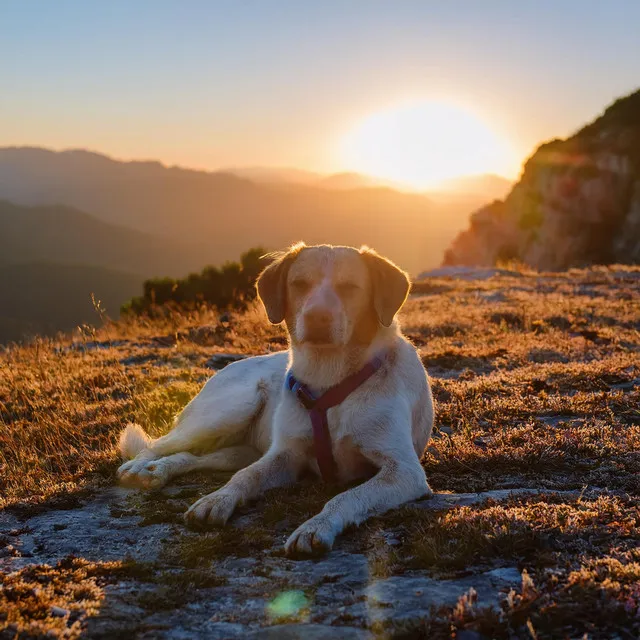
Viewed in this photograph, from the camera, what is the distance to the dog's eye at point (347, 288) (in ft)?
14.1

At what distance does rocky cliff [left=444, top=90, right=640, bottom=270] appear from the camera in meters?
40.9

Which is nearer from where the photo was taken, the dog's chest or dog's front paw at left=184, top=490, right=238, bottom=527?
dog's front paw at left=184, top=490, right=238, bottom=527

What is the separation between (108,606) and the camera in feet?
9.08

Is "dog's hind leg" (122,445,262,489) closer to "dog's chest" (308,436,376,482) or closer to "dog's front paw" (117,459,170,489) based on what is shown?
"dog's front paw" (117,459,170,489)

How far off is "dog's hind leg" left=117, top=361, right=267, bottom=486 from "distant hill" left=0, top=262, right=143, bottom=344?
101 meters

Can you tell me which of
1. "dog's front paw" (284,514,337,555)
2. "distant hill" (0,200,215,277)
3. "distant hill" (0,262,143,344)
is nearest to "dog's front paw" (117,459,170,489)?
"dog's front paw" (284,514,337,555)

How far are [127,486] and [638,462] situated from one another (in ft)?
11.5

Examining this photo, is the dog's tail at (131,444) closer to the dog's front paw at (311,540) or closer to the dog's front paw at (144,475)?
the dog's front paw at (144,475)

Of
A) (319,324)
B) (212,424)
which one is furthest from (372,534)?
(212,424)

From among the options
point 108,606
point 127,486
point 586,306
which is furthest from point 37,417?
point 586,306

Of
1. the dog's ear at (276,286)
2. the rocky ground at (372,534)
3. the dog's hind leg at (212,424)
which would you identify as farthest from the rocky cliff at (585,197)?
the dog's ear at (276,286)

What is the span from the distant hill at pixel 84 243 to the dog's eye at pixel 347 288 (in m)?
158

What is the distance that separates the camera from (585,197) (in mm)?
43219

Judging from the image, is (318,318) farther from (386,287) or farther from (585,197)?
(585,197)
